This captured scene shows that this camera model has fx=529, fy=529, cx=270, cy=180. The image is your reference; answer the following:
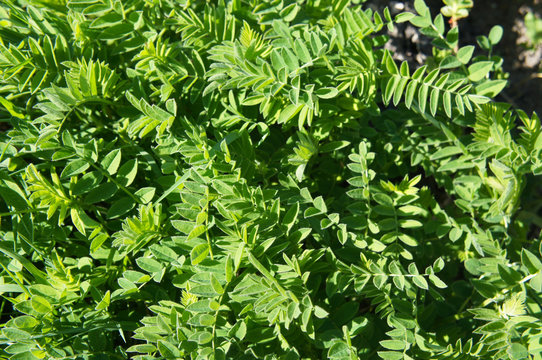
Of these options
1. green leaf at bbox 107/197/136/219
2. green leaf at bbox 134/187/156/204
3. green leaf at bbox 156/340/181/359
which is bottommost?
green leaf at bbox 156/340/181/359

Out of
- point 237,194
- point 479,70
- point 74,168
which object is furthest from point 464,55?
point 74,168

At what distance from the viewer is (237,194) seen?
1.58 metres

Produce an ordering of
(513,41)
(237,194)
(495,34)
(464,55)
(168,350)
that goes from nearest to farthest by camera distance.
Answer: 1. (168,350)
2. (237,194)
3. (464,55)
4. (495,34)
5. (513,41)

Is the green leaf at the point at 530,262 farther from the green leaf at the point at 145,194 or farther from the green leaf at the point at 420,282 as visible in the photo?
the green leaf at the point at 145,194

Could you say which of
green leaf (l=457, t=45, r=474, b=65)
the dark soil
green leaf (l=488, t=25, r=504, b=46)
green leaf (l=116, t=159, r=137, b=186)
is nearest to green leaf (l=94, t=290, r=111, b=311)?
green leaf (l=116, t=159, r=137, b=186)

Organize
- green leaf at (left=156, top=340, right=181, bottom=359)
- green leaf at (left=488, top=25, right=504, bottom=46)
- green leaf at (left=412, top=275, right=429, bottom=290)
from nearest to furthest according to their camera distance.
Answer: green leaf at (left=156, top=340, right=181, bottom=359) < green leaf at (left=412, top=275, right=429, bottom=290) < green leaf at (left=488, top=25, right=504, bottom=46)

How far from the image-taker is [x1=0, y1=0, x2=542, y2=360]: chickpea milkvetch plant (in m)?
1.57

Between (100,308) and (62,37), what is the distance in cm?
90

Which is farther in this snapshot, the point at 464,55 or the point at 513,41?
the point at 513,41

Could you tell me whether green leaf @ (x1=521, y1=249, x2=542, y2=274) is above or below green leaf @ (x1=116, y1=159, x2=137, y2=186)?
below

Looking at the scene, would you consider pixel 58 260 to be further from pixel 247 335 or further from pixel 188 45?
pixel 188 45

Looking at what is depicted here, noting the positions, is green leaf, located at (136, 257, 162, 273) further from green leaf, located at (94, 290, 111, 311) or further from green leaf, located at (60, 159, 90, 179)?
green leaf, located at (60, 159, 90, 179)

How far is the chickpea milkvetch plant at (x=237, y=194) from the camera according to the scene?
5.16ft

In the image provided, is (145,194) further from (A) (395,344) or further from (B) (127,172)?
(A) (395,344)
